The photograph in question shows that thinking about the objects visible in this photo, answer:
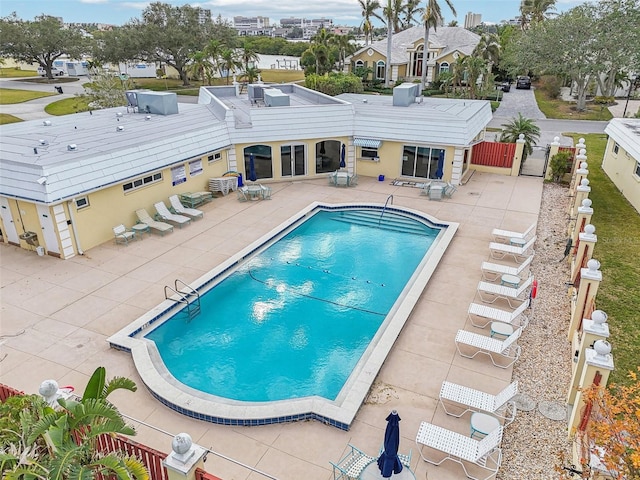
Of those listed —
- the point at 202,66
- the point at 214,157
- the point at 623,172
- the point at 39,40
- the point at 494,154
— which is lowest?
the point at 623,172

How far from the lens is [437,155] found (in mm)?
24422

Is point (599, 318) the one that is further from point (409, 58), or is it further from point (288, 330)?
point (409, 58)

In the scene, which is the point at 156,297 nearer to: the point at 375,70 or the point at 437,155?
the point at 437,155

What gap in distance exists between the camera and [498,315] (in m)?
12.6

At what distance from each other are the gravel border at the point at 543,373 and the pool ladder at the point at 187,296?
906 centimetres

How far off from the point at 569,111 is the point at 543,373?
1762 inches

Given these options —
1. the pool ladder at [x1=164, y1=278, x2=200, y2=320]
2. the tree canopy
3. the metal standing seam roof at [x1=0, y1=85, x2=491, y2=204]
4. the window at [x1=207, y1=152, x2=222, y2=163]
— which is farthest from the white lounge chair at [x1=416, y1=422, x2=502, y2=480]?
the tree canopy

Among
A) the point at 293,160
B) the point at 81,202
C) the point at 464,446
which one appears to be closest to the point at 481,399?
the point at 464,446

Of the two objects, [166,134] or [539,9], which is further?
[539,9]

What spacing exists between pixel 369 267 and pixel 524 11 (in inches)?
3102

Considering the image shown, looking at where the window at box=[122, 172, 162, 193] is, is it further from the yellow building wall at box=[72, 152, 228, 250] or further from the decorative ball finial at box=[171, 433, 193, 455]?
the decorative ball finial at box=[171, 433, 193, 455]

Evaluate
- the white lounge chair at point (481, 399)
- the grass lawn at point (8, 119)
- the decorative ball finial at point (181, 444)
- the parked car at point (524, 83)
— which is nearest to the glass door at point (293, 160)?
the white lounge chair at point (481, 399)

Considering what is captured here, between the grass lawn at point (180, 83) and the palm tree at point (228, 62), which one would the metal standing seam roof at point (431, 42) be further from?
the palm tree at point (228, 62)

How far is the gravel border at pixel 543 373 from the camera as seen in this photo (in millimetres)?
8719
